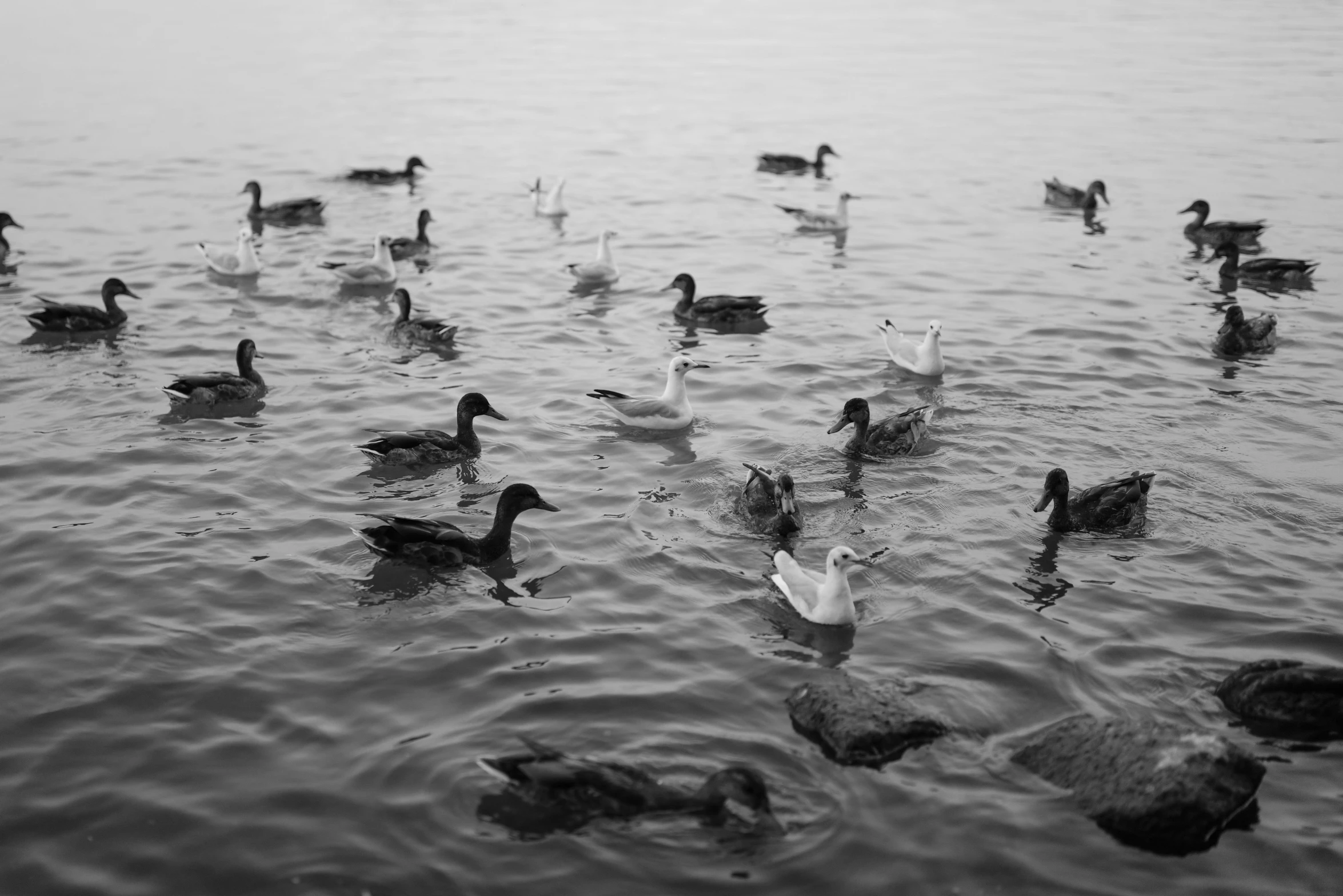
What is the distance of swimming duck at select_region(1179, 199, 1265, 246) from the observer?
2394 cm

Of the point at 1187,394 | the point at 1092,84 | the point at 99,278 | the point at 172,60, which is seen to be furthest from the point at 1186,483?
the point at 172,60

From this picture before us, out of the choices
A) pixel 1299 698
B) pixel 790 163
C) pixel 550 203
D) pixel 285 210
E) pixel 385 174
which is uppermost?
pixel 790 163

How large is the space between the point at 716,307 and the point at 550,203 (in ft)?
25.6

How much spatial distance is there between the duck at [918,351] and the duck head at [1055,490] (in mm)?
4653

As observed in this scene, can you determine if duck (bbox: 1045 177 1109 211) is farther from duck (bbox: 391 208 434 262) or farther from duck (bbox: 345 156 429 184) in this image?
duck (bbox: 345 156 429 184)

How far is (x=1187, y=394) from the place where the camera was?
54.1 ft

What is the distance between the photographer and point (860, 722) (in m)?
8.80

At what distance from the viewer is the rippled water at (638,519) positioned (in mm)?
8086

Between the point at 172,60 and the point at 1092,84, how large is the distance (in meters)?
31.5

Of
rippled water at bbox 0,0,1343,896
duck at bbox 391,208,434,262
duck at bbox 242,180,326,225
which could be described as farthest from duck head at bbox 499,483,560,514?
duck at bbox 242,180,326,225

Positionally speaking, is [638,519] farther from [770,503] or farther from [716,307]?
[716,307]

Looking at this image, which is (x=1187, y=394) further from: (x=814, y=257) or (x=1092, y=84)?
(x=1092, y=84)

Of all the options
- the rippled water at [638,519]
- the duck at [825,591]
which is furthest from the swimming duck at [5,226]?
the duck at [825,591]

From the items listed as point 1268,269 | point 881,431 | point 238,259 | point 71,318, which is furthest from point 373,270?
point 1268,269
